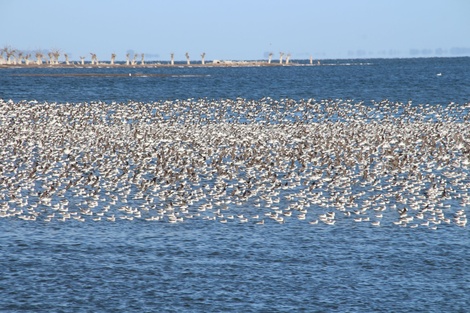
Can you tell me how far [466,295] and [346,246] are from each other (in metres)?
5.15

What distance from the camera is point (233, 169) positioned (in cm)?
3781

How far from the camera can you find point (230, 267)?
23.0 metres

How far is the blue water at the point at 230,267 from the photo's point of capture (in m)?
20.3

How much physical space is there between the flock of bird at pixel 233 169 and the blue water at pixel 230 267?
4.99ft

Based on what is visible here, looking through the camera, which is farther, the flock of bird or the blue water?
the flock of bird

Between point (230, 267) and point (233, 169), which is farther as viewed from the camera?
point (233, 169)

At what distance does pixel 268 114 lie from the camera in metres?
61.3

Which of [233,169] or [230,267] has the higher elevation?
[233,169]

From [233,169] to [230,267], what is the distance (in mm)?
15035

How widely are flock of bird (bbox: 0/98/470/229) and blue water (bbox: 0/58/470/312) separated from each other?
1.52 meters

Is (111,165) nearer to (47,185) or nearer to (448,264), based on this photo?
(47,185)

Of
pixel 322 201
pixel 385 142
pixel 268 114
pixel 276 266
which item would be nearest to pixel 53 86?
pixel 268 114

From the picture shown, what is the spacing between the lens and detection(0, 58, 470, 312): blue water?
20297 millimetres

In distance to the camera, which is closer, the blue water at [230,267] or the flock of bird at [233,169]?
the blue water at [230,267]
